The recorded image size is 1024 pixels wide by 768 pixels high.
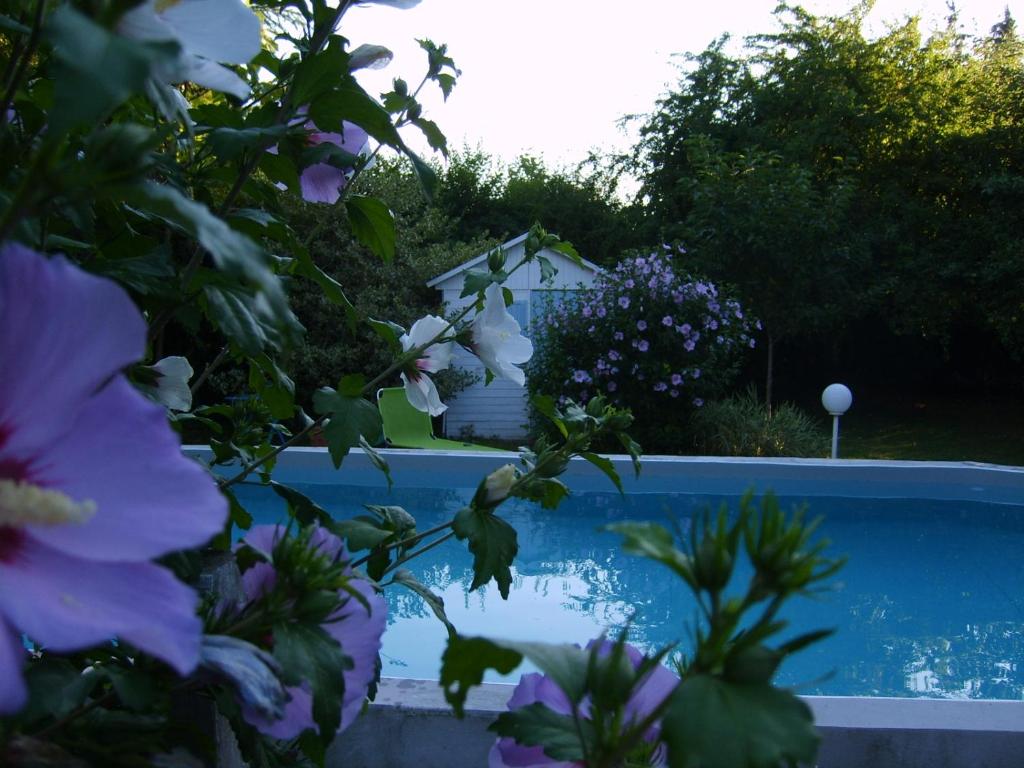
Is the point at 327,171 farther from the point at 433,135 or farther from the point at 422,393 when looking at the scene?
the point at 422,393

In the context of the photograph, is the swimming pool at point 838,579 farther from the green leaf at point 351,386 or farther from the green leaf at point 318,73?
the green leaf at point 318,73

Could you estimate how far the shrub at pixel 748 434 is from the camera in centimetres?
841

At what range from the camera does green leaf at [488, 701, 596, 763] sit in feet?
1.53

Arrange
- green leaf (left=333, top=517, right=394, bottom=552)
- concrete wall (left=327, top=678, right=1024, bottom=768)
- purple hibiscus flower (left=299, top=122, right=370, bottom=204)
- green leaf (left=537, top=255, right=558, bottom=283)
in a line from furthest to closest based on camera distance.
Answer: concrete wall (left=327, top=678, right=1024, bottom=768) < green leaf (left=537, top=255, right=558, bottom=283) < purple hibiscus flower (left=299, top=122, right=370, bottom=204) < green leaf (left=333, top=517, right=394, bottom=552)

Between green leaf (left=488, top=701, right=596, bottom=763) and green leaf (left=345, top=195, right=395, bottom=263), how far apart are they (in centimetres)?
64

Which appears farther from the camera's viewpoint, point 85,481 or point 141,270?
point 141,270

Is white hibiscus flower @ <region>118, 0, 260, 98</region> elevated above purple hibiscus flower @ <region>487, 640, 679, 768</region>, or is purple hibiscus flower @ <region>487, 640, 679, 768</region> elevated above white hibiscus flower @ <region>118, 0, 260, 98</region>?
white hibiscus flower @ <region>118, 0, 260, 98</region>

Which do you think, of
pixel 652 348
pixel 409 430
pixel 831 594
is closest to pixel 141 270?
pixel 831 594

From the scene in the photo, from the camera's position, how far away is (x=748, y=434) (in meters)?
8.45

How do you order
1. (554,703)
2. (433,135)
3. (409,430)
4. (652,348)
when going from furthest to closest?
(652,348), (409,430), (433,135), (554,703)

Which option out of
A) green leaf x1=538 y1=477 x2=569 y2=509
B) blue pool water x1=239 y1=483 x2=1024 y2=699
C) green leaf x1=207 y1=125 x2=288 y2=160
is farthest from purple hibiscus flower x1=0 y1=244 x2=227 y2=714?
blue pool water x1=239 y1=483 x2=1024 y2=699

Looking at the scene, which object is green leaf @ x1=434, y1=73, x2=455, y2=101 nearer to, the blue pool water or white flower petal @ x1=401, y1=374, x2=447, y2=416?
white flower petal @ x1=401, y1=374, x2=447, y2=416

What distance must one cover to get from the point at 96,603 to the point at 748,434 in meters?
8.52

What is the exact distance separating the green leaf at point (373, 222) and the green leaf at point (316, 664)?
612 millimetres
